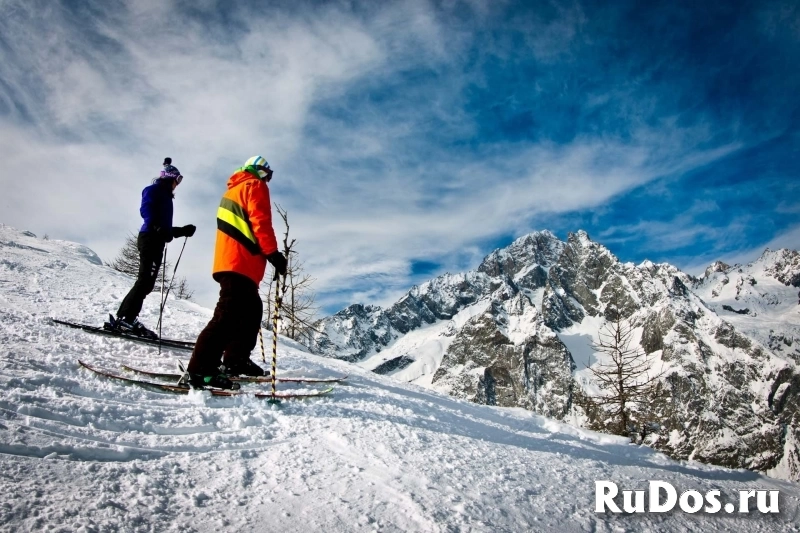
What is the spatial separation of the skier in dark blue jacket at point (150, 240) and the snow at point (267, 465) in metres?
0.81

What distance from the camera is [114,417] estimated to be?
3871 mm

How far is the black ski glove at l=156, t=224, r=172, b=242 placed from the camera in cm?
726

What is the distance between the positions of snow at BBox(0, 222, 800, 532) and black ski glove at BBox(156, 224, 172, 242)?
1884 mm

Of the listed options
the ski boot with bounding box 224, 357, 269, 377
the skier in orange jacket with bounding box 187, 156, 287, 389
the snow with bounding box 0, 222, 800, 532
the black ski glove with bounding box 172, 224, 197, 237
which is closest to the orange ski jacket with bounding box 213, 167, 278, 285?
the skier in orange jacket with bounding box 187, 156, 287, 389

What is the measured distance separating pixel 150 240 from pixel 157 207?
0.55 meters

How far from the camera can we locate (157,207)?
23.9 ft

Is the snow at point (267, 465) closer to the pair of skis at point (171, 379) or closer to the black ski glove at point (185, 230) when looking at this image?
the pair of skis at point (171, 379)

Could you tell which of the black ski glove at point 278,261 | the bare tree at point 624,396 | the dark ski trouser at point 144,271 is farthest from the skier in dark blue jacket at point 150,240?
the bare tree at point 624,396

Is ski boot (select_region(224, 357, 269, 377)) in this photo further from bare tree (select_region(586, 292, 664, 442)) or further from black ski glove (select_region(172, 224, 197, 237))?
bare tree (select_region(586, 292, 664, 442))

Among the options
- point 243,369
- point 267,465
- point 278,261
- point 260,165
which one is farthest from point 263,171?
point 267,465

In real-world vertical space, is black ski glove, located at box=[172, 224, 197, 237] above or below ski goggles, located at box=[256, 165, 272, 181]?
below

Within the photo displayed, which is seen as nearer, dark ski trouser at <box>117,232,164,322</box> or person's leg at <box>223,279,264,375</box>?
person's leg at <box>223,279,264,375</box>

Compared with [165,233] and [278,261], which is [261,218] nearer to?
[278,261]

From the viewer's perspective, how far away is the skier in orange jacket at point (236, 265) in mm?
5070
